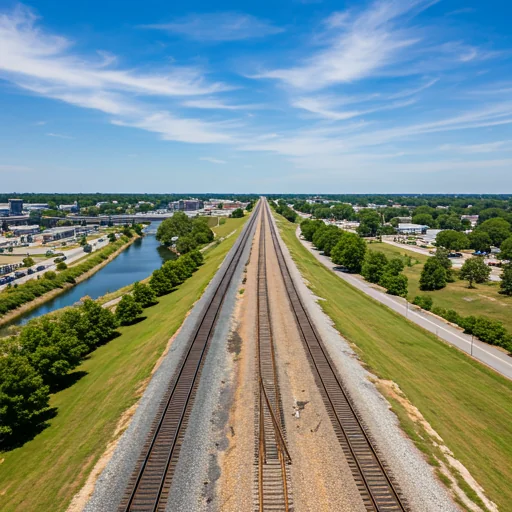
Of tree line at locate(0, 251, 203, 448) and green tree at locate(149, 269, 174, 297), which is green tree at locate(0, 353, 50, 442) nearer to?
tree line at locate(0, 251, 203, 448)

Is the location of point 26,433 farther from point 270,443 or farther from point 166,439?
point 270,443

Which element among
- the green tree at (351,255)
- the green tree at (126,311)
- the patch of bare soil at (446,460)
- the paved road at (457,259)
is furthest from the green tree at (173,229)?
the patch of bare soil at (446,460)

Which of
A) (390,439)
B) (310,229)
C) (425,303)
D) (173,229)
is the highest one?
(310,229)

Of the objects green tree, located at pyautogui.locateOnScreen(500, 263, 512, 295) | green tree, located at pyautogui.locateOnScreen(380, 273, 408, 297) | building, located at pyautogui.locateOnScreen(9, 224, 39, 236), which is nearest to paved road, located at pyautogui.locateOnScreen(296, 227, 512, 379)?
green tree, located at pyautogui.locateOnScreen(380, 273, 408, 297)

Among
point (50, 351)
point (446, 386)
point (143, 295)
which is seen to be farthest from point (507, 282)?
point (50, 351)

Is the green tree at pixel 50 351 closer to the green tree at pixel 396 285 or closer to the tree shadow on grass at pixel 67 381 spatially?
the tree shadow on grass at pixel 67 381
